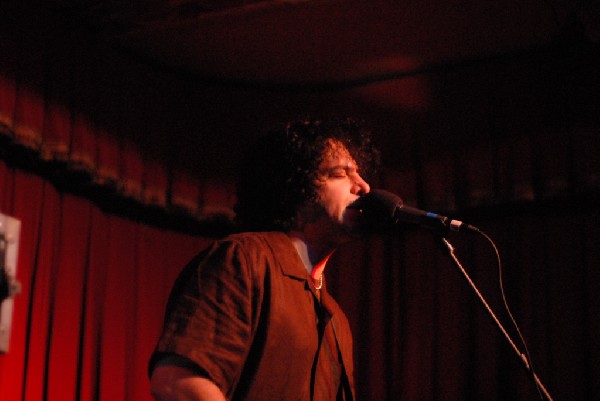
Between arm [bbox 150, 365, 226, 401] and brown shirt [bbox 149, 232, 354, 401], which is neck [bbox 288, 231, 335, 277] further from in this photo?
arm [bbox 150, 365, 226, 401]

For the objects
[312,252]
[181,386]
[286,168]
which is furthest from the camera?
[286,168]

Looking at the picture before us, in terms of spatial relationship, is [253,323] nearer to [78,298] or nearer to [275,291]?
[275,291]

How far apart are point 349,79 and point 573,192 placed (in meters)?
1.23

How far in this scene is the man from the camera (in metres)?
1.79

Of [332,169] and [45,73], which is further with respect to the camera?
[45,73]

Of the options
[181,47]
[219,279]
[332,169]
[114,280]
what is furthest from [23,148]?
[219,279]

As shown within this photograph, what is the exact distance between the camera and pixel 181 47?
3824mm

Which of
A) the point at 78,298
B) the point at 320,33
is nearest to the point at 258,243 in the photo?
the point at 78,298

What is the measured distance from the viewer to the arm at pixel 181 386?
5.67 feet

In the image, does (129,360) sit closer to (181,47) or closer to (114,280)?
(114,280)

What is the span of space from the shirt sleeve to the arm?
3cm

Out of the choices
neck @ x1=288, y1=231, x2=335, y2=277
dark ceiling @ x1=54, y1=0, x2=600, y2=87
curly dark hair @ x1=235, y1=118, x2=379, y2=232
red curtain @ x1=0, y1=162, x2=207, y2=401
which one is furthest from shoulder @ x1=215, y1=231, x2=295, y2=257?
dark ceiling @ x1=54, y1=0, x2=600, y2=87

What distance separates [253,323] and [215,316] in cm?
13

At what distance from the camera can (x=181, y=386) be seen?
1741mm
